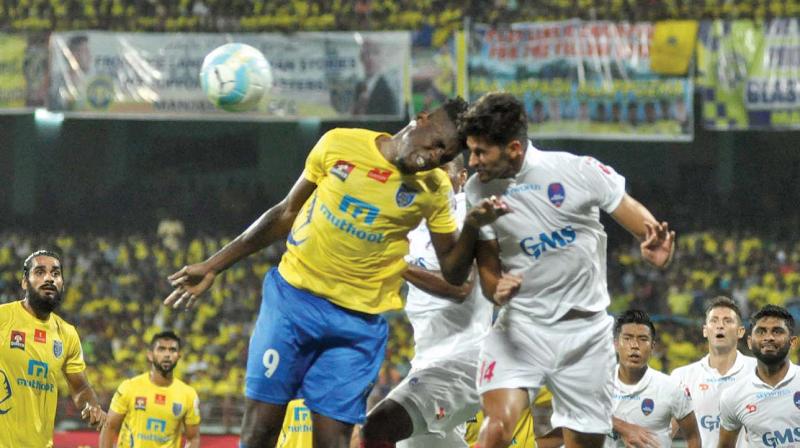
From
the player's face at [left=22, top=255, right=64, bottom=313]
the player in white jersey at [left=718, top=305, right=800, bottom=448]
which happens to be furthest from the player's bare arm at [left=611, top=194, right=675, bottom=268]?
the player's face at [left=22, top=255, right=64, bottom=313]

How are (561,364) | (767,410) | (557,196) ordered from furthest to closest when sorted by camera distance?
(767,410)
(561,364)
(557,196)

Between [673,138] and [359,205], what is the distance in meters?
13.4

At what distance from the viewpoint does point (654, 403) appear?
7855 millimetres

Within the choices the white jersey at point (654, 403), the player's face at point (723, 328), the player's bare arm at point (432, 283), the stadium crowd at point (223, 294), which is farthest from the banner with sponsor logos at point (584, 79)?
the player's bare arm at point (432, 283)

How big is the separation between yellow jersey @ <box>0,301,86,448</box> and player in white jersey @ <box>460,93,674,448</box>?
365 cm

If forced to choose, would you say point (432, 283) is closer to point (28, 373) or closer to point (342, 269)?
point (342, 269)

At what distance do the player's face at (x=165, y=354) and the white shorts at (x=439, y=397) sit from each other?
460 centimetres

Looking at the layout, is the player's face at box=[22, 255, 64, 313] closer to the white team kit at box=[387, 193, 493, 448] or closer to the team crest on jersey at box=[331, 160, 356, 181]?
the white team kit at box=[387, 193, 493, 448]

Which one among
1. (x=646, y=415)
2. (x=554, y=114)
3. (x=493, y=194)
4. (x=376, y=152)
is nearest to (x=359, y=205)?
(x=376, y=152)

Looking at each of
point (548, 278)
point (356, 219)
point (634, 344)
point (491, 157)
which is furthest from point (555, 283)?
point (634, 344)

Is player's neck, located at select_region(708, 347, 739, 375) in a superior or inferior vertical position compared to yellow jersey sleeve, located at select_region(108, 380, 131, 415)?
superior

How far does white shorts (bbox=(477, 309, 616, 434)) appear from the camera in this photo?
18.1 ft

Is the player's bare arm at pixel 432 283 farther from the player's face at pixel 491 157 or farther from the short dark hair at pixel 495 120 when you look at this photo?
the short dark hair at pixel 495 120

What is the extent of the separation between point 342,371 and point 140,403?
5816 millimetres
